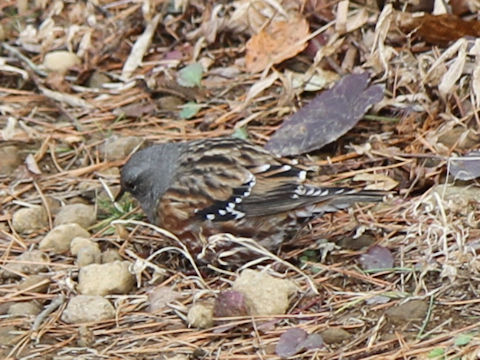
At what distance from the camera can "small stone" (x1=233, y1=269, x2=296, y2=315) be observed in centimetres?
438

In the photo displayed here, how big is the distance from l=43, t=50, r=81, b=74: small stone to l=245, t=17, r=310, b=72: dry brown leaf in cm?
114

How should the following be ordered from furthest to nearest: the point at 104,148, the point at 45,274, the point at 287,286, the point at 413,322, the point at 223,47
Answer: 1. the point at 223,47
2. the point at 104,148
3. the point at 45,274
4. the point at 287,286
5. the point at 413,322

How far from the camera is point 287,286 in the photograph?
4.48 m

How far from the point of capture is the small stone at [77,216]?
5363mm

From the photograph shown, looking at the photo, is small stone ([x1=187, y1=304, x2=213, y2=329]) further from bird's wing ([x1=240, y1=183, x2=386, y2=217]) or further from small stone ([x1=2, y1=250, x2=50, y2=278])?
small stone ([x1=2, y1=250, x2=50, y2=278])

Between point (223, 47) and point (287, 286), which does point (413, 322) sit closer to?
point (287, 286)

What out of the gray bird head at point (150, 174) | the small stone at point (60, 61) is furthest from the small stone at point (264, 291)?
the small stone at point (60, 61)

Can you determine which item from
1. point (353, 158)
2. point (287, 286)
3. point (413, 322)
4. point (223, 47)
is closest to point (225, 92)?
point (223, 47)

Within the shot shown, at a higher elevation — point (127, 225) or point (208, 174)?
point (208, 174)

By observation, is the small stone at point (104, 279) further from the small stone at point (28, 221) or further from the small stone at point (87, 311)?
the small stone at point (28, 221)

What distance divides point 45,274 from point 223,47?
2.20m

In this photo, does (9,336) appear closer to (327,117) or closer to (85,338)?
(85,338)

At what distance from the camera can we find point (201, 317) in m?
4.38

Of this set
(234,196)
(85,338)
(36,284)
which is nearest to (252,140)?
(234,196)
